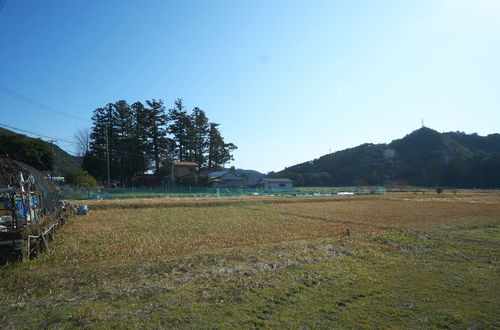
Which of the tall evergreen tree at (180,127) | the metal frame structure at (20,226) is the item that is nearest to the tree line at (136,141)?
the tall evergreen tree at (180,127)

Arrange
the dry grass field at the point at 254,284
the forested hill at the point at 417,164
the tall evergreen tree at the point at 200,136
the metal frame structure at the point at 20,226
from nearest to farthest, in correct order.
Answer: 1. the dry grass field at the point at 254,284
2. the metal frame structure at the point at 20,226
3. the tall evergreen tree at the point at 200,136
4. the forested hill at the point at 417,164

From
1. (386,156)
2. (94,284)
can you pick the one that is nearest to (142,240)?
(94,284)

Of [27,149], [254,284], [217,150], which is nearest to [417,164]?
[217,150]

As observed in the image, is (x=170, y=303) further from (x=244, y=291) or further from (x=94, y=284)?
(x=94, y=284)

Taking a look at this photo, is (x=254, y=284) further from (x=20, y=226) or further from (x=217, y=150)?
(x=217, y=150)

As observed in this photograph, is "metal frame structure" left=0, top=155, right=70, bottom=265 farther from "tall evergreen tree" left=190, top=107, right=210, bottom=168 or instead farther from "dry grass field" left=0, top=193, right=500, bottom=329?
"tall evergreen tree" left=190, top=107, right=210, bottom=168

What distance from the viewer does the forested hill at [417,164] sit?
8068 centimetres

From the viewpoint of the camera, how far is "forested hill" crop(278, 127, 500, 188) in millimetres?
80675

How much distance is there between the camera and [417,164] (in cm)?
9225

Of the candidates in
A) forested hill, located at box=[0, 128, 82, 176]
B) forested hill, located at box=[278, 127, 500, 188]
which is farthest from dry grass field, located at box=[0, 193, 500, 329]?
forested hill, located at box=[278, 127, 500, 188]

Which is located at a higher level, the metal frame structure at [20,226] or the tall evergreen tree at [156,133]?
the tall evergreen tree at [156,133]

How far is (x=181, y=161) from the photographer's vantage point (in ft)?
191

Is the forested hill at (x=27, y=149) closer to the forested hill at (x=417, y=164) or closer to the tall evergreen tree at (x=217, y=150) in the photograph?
the tall evergreen tree at (x=217, y=150)

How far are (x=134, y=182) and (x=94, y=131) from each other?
34.9 ft
